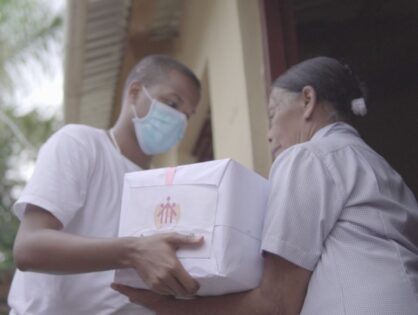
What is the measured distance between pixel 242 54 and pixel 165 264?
1793mm

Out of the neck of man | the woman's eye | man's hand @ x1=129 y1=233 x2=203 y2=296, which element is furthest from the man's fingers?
the woman's eye

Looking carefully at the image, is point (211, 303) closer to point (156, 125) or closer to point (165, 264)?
point (165, 264)

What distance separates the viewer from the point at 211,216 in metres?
1.94

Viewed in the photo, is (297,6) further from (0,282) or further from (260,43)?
(0,282)

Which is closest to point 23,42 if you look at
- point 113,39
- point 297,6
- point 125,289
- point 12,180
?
point 12,180

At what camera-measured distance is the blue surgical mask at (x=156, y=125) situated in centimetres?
292

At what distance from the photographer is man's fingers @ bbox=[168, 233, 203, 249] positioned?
1926 millimetres

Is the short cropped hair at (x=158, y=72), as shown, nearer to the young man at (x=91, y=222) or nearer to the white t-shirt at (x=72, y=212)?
the young man at (x=91, y=222)

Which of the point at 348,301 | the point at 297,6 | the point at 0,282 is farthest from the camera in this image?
the point at 0,282

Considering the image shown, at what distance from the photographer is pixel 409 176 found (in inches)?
165

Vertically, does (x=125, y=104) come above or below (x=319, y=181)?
above

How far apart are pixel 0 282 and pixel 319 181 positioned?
1077cm

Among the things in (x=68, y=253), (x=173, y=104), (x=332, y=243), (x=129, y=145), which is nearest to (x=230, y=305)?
(x=332, y=243)

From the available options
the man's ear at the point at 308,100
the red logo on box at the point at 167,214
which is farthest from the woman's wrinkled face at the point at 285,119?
the red logo on box at the point at 167,214
